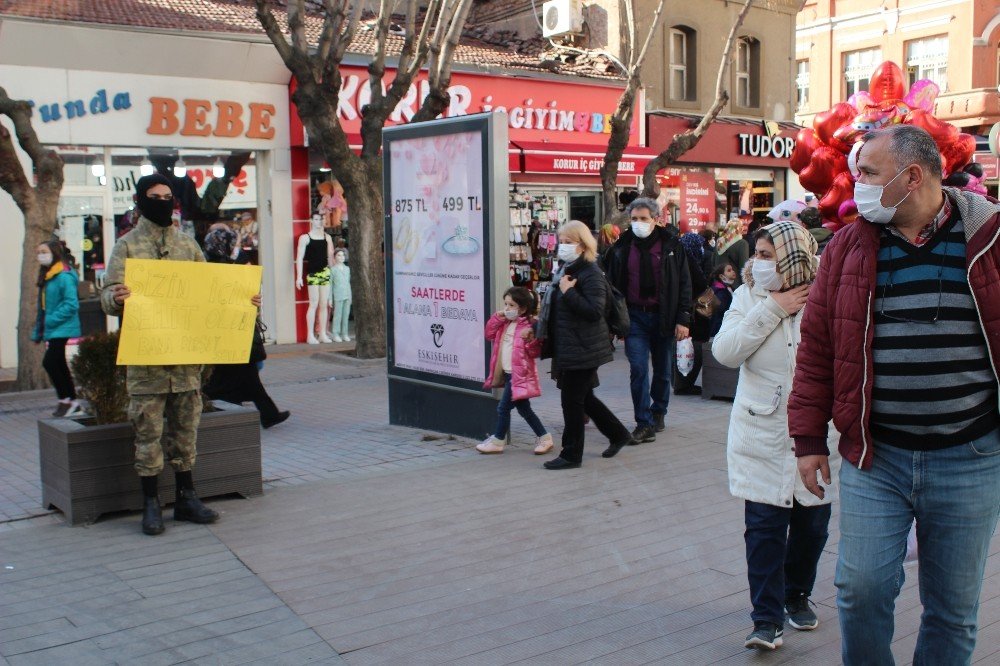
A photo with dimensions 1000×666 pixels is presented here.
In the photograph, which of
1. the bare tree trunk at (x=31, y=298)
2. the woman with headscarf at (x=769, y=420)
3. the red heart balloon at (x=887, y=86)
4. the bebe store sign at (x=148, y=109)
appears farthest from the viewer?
the bebe store sign at (x=148, y=109)

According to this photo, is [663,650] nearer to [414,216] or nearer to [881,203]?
[881,203]

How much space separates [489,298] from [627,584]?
3441 mm

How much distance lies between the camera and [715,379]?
1030cm

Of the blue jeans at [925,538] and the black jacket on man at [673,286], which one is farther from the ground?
the black jacket on man at [673,286]

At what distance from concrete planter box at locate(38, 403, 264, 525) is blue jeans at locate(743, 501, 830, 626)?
356cm

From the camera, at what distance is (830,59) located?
34.0 meters

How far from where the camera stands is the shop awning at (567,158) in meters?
18.1

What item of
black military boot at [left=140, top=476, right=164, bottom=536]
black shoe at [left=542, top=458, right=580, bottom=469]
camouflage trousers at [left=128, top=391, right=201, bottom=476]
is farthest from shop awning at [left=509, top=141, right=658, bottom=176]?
black military boot at [left=140, top=476, right=164, bottom=536]

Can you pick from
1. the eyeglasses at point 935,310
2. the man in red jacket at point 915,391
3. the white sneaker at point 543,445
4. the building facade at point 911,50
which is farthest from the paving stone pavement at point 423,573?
the building facade at point 911,50

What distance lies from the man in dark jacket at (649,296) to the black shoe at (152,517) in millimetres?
3801

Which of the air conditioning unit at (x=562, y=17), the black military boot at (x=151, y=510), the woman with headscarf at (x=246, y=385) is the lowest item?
the black military boot at (x=151, y=510)

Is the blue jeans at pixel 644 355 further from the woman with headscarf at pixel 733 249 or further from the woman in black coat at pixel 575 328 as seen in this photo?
the woman with headscarf at pixel 733 249

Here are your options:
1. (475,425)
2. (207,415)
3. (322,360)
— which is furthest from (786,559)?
(322,360)

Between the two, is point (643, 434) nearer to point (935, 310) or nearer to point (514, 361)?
point (514, 361)
